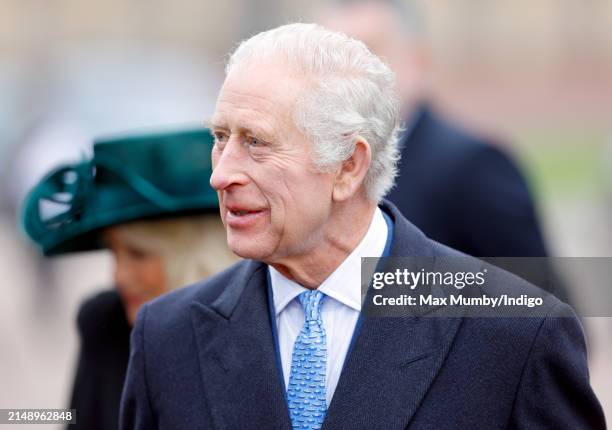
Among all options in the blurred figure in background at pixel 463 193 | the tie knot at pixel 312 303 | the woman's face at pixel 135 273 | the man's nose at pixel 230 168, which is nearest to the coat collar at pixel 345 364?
the tie knot at pixel 312 303

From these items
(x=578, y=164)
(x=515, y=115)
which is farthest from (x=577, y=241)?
(x=515, y=115)

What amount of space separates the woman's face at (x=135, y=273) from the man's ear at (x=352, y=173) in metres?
1.29

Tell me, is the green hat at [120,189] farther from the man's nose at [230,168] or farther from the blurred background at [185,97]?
the man's nose at [230,168]

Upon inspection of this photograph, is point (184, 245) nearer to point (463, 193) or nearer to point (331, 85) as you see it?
point (463, 193)

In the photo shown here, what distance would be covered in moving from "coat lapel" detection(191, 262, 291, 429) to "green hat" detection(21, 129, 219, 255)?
100 cm

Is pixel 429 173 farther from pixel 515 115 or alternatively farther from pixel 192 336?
pixel 515 115

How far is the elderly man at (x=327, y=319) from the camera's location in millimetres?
3053

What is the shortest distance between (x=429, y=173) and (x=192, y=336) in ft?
6.71

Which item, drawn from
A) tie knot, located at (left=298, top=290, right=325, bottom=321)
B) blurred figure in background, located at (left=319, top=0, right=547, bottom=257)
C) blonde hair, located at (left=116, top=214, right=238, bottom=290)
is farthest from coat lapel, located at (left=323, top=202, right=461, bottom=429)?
blurred figure in background, located at (left=319, top=0, right=547, bottom=257)

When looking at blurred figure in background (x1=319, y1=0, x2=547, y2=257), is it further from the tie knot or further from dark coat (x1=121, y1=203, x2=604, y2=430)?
Answer: the tie knot

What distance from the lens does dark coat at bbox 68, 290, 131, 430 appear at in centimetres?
438

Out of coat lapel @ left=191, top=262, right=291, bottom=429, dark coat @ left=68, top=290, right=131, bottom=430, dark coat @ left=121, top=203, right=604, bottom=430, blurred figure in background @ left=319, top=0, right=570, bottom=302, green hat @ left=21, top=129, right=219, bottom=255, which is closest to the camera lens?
dark coat @ left=121, top=203, right=604, bottom=430

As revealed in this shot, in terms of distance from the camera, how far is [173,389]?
10.8ft

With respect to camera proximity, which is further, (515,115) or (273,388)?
(515,115)
